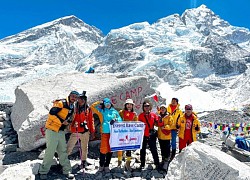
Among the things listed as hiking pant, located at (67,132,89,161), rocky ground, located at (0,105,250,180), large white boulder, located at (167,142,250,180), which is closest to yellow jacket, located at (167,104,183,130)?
rocky ground, located at (0,105,250,180)

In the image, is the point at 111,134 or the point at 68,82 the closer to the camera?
the point at 111,134

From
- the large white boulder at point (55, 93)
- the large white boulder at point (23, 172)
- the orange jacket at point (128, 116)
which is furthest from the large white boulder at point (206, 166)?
the large white boulder at point (55, 93)

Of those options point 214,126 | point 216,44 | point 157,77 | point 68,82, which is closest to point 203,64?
point 216,44

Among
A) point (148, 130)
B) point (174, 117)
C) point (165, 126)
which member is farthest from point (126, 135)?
point (174, 117)

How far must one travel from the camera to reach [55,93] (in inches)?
369

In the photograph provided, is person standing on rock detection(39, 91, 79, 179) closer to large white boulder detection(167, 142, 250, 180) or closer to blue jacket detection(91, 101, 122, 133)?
blue jacket detection(91, 101, 122, 133)

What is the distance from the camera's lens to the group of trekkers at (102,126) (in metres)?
6.18

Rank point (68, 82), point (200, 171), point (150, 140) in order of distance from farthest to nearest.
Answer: point (68, 82)
point (150, 140)
point (200, 171)

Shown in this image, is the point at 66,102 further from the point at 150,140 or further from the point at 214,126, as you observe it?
the point at 214,126

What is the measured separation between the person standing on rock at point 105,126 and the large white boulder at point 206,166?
2.11 meters

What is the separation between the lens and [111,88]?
8.91 metres

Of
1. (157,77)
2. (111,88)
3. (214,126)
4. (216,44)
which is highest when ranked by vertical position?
(216,44)

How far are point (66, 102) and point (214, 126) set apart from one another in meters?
15.6

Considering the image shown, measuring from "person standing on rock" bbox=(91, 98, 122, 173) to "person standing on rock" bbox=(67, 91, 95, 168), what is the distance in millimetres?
243
